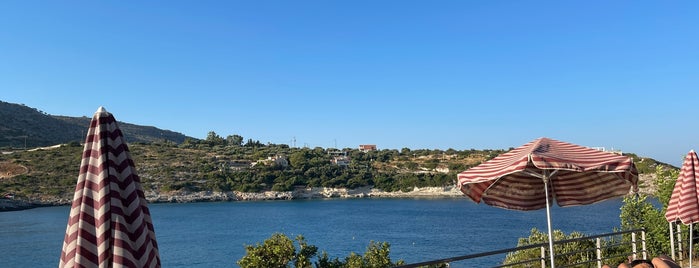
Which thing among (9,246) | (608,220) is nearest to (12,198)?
(9,246)

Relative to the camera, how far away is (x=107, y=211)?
2318 millimetres

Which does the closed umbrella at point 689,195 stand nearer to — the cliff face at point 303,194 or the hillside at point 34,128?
the cliff face at point 303,194

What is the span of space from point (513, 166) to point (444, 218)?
5342 centimetres

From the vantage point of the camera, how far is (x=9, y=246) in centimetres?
4238

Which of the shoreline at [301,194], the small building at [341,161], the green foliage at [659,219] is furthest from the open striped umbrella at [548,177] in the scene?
the small building at [341,161]

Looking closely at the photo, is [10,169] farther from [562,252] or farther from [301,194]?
[562,252]

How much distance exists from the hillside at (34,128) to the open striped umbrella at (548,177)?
113013 mm

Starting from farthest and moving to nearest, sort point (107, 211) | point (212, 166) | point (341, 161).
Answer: point (341, 161)
point (212, 166)
point (107, 211)

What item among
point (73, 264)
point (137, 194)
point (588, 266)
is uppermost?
point (137, 194)

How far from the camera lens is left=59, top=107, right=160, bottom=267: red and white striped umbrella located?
2.30 meters

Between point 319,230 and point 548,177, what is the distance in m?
44.8

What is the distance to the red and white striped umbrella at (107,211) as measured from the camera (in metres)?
2.30

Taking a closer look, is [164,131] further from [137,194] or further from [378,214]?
[137,194]

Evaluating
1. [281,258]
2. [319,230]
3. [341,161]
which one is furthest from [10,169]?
[281,258]
